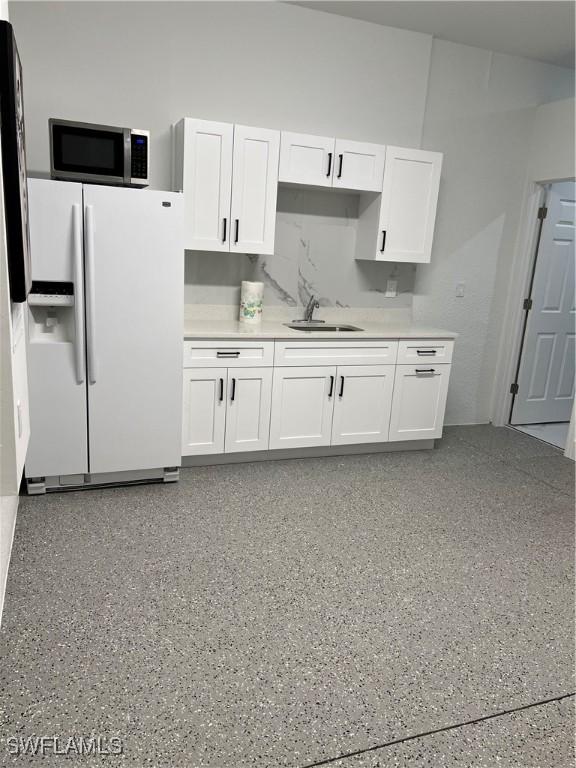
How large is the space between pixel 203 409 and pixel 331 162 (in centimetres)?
186

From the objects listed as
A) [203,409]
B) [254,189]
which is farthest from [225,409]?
[254,189]

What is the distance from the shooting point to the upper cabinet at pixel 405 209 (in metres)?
4.08

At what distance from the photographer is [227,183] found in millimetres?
3656

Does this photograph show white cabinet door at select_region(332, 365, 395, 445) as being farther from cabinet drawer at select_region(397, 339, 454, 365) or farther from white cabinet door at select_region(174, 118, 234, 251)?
white cabinet door at select_region(174, 118, 234, 251)

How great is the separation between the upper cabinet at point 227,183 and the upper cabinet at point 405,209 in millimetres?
821

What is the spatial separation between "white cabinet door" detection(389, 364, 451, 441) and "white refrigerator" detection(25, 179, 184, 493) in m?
1.66

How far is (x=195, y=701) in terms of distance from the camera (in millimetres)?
1886

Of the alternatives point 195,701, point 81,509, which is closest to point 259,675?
point 195,701

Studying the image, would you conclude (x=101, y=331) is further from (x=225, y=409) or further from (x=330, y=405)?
(x=330, y=405)

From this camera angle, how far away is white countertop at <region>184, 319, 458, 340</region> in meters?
3.62

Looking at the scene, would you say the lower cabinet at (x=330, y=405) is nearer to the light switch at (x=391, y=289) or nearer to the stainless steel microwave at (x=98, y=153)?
the light switch at (x=391, y=289)

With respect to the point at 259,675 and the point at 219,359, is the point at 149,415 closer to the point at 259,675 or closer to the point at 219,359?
the point at 219,359

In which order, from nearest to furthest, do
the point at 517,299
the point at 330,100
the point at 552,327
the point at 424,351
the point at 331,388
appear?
the point at 331,388 → the point at 330,100 → the point at 424,351 → the point at 517,299 → the point at 552,327

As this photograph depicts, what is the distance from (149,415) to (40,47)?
2.27 m
